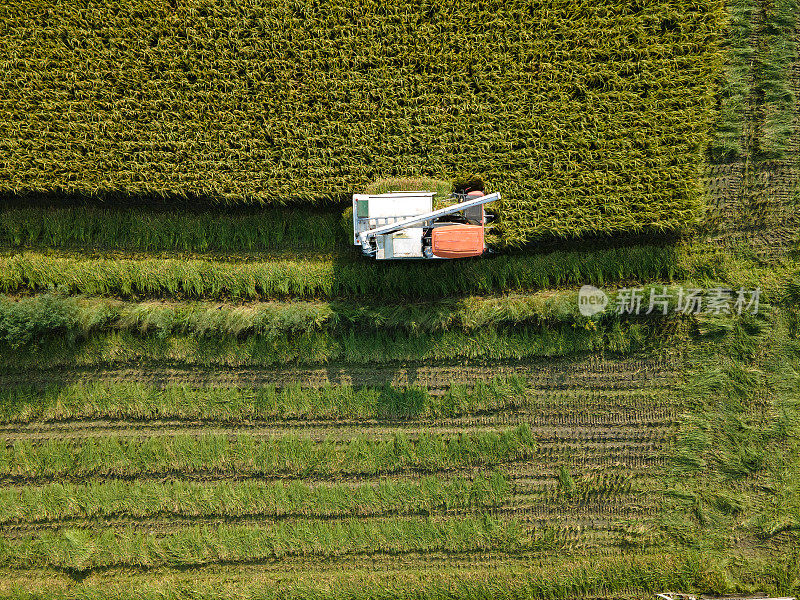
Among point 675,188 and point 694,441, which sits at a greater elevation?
point 675,188

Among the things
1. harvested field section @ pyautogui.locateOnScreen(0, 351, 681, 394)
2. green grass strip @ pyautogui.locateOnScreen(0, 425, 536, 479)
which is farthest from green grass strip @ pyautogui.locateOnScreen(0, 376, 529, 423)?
green grass strip @ pyautogui.locateOnScreen(0, 425, 536, 479)

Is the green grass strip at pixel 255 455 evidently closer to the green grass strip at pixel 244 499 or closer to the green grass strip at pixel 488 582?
the green grass strip at pixel 244 499

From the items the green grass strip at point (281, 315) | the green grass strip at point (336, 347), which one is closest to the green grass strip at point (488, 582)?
the green grass strip at point (336, 347)

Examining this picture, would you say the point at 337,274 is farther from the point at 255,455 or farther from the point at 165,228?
the point at 255,455

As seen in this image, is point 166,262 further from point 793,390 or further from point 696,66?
point 793,390

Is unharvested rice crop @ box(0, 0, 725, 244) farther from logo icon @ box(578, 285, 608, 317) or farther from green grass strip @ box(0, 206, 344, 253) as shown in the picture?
logo icon @ box(578, 285, 608, 317)

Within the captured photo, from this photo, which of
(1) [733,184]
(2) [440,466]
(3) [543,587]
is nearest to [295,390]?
(2) [440,466]
